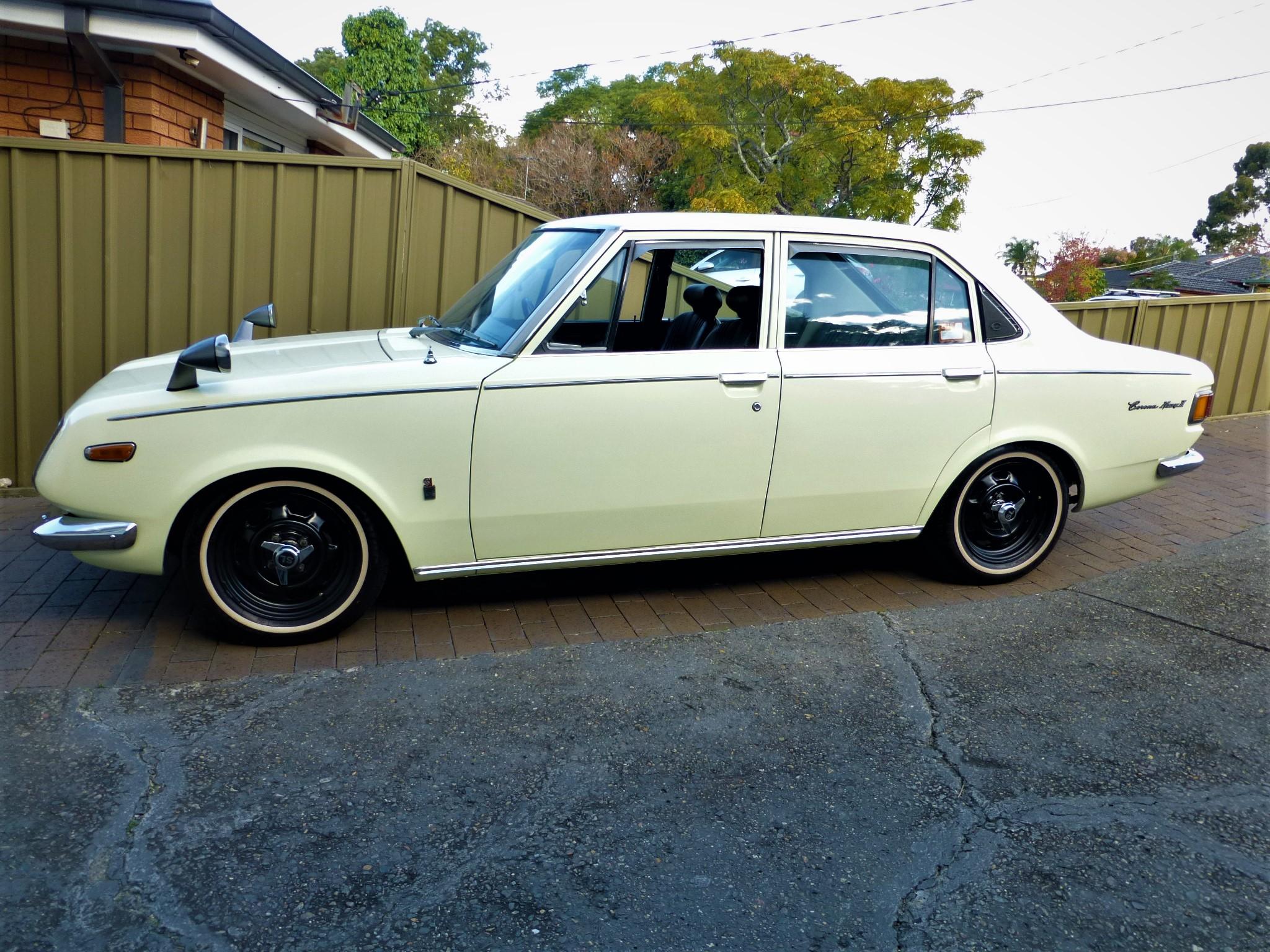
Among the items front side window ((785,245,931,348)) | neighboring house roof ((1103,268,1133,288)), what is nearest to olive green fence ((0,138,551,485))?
front side window ((785,245,931,348))

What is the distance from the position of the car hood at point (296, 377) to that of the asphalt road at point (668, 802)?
1.08 metres

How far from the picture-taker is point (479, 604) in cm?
500

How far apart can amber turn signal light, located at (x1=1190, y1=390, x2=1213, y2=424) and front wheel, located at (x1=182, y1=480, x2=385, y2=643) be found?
412cm

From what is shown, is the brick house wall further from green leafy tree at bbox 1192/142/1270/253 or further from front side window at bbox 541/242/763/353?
green leafy tree at bbox 1192/142/1270/253

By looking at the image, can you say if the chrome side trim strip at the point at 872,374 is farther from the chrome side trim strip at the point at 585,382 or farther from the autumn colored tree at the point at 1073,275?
the autumn colored tree at the point at 1073,275

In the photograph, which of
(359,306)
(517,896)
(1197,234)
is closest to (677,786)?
(517,896)

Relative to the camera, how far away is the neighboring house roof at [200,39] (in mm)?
7773

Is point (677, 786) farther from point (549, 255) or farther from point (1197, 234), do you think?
point (1197, 234)

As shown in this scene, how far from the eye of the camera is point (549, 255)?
4.86 meters

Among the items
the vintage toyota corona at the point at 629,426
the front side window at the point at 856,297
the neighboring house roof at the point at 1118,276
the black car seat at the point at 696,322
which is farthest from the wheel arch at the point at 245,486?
the neighboring house roof at the point at 1118,276

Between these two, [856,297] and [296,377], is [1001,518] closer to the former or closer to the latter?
[856,297]

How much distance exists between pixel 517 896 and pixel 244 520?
2.15m

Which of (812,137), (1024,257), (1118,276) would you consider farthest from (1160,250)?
(812,137)

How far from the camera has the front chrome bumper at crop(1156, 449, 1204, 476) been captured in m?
5.55
